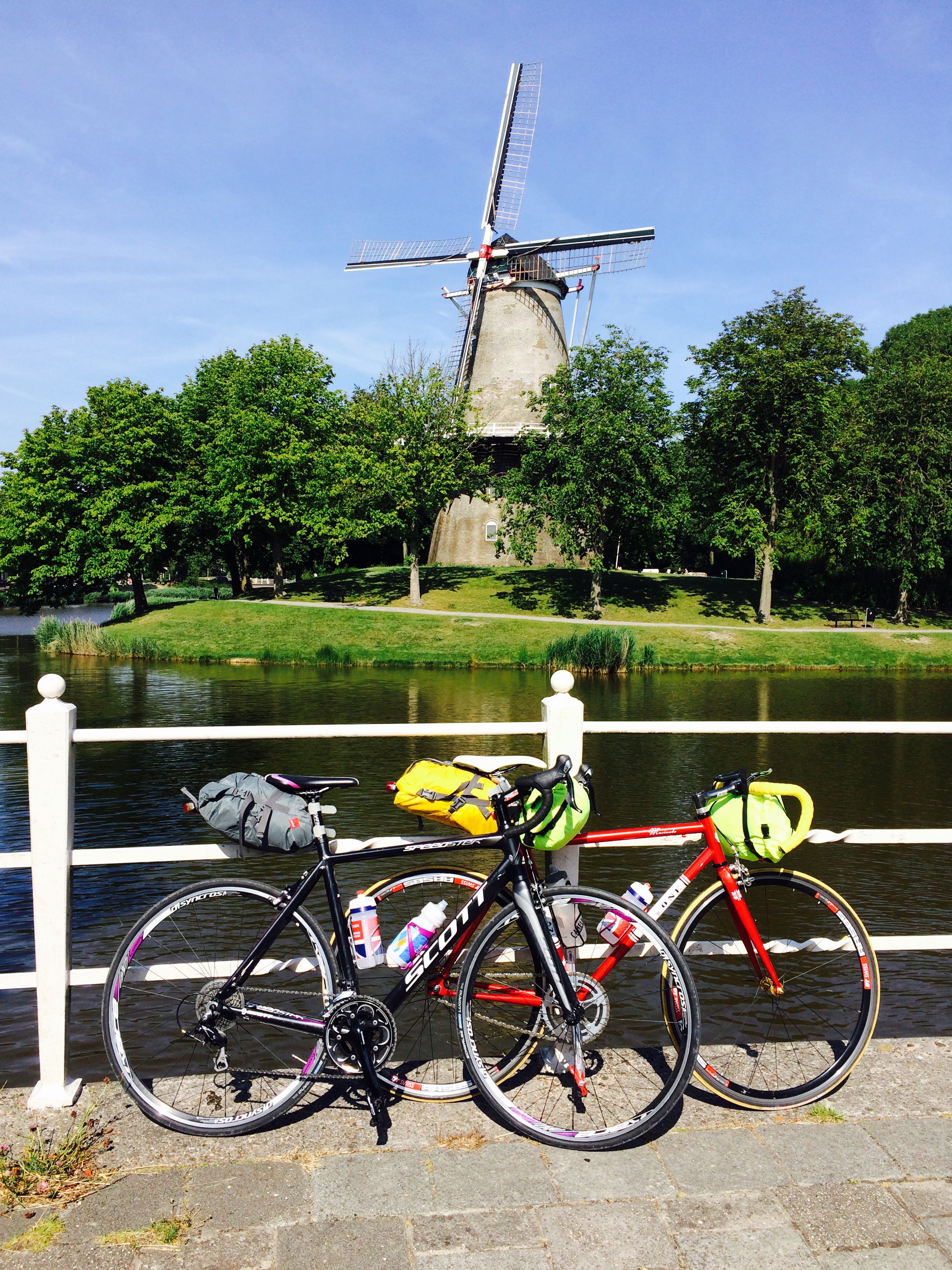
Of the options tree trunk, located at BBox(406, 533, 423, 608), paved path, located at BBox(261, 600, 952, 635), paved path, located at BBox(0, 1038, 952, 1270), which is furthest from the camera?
tree trunk, located at BBox(406, 533, 423, 608)

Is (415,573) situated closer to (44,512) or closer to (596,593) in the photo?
(596,593)

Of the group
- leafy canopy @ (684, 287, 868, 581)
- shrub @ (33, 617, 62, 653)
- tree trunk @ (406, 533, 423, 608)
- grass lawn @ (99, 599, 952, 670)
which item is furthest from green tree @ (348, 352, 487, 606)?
shrub @ (33, 617, 62, 653)

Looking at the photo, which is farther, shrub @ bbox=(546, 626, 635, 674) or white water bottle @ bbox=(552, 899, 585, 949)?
shrub @ bbox=(546, 626, 635, 674)

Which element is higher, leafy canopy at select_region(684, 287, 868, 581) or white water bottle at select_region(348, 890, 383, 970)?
leafy canopy at select_region(684, 287, 868, 581)

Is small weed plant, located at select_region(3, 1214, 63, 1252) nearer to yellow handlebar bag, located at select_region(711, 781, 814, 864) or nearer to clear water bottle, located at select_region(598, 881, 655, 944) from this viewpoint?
clear water bottle, located at select_region(598, 881, 655, 944)

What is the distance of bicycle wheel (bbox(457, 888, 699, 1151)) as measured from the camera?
3.38 m

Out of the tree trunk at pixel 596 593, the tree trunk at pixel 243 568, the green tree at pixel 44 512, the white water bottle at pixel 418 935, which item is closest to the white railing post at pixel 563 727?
the white water bottle at pixel 418 935

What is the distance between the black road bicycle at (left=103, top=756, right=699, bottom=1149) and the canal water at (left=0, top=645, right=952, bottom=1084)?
544 mm

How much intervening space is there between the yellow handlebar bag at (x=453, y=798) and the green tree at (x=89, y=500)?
43.0m

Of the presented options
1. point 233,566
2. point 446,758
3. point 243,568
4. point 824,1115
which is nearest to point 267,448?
point 233,566

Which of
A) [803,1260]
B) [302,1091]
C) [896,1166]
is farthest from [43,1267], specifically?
[896,1166]

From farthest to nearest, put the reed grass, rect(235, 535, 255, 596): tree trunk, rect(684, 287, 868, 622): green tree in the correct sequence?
rect(235, 535, 255, 596): tree trunk, rect(684, 287, 868, 622): green tree, the reed grass

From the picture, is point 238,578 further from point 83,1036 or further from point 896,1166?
point 896,1166

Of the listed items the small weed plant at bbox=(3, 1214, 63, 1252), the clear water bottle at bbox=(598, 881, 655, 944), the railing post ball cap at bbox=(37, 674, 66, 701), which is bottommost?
the small weed plant at bbox=(3, 1214, 63, 1252)
